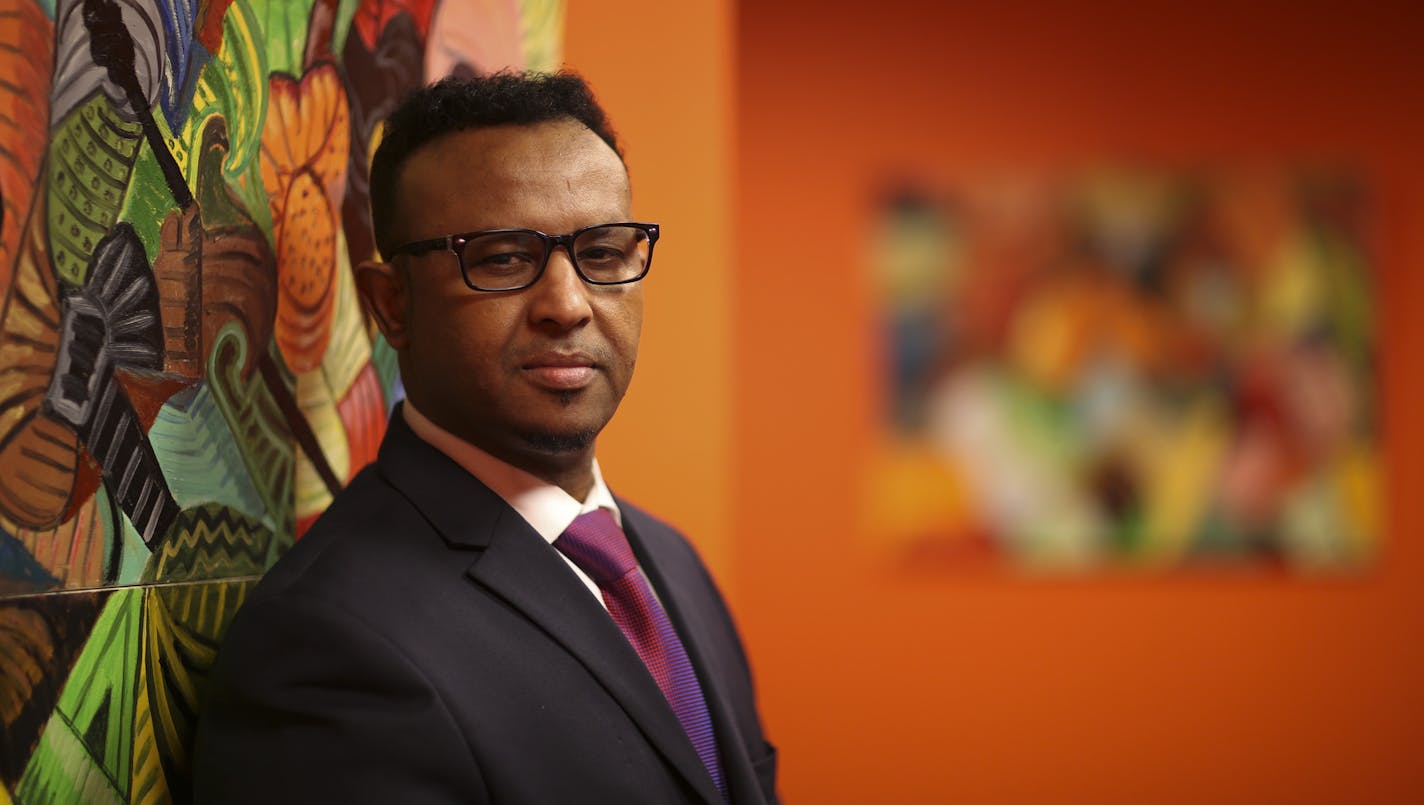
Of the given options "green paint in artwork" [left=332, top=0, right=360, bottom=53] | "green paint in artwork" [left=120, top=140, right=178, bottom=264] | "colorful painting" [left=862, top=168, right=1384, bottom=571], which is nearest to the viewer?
"green paint in artwork" [left=120, top=140, right=178, bottom=264]

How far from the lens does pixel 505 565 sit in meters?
1.25

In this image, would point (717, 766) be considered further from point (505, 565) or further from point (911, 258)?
point (911, 258)

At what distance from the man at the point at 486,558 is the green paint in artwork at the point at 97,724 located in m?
0.08

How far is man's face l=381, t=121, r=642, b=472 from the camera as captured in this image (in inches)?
50.2

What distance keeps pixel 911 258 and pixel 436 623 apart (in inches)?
131

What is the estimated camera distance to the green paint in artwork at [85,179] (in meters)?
1.05

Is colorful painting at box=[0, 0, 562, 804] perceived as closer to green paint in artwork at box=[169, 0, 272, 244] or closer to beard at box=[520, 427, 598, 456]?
green paint in artwork at box=[169, 0, 272, 244]

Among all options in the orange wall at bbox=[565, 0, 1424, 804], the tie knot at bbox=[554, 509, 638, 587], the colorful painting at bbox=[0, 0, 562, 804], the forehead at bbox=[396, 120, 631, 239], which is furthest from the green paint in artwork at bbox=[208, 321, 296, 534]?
the orange wall at bbox=[565, 0, 1424, 804]

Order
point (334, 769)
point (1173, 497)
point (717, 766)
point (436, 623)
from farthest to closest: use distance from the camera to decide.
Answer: point (1173, 497) < point (717, 766) < point (436, 623) < point (334, 769)

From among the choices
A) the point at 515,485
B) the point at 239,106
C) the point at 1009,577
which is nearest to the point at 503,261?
the point at 515,485

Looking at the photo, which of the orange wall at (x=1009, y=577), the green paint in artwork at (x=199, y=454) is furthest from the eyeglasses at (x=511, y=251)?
the orange wall at (x=1009, y=577)

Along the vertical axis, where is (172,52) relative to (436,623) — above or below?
above

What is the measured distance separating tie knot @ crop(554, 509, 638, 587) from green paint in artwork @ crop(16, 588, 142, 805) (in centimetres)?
42

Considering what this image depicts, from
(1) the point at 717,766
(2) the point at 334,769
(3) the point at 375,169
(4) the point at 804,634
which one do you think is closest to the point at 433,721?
(2) the point at 334,769
